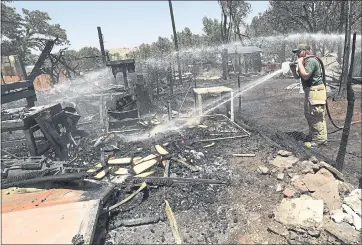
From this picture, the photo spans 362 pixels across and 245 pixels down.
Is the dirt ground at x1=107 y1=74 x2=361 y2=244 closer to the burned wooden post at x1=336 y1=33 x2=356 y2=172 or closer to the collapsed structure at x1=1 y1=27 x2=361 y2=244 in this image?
the collapsed structure at x1=1 y1=27 x2=361 y2=244

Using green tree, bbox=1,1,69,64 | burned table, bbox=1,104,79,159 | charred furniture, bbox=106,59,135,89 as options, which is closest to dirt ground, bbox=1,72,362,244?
burned table, bbox=1,104,79,159

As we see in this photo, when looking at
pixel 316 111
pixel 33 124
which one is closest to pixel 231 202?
pixel 316 111

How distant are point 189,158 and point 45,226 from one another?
3.38 meters

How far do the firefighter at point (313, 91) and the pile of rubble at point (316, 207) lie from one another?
1706 millimetres

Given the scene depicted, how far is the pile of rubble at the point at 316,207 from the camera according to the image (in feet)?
11.6

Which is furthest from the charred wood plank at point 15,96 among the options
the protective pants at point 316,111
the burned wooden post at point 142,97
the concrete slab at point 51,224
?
the protective pants at point 316,111

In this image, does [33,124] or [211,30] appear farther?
[211,30]

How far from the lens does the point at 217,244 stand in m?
3.53

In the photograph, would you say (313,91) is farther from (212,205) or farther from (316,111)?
(212,205)

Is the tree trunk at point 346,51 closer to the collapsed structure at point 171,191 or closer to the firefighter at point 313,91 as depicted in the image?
the firefighter at point 313,91

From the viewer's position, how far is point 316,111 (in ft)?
20.5

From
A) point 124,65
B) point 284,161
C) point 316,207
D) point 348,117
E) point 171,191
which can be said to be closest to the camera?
point 316,207

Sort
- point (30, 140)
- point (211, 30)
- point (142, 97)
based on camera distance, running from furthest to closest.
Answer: point (211, 30) < point (142, 97) < point (30, 140)

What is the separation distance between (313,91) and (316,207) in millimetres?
3289
